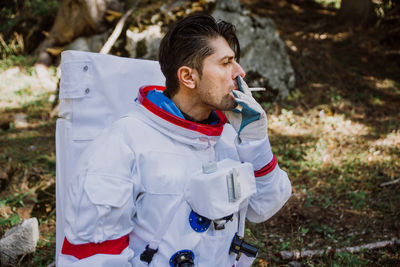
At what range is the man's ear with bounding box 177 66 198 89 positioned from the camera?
1.99 m

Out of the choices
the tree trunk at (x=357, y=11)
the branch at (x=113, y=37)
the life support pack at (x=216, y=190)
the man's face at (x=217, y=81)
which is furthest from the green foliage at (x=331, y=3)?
the life support pack at (x=216, y=190)

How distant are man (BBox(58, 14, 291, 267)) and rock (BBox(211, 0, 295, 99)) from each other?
17.0ft

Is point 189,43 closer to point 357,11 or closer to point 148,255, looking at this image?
point 148,255

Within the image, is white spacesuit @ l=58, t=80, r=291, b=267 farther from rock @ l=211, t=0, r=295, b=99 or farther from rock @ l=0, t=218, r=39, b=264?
rock @ l=211, t=0, r=295, b=99

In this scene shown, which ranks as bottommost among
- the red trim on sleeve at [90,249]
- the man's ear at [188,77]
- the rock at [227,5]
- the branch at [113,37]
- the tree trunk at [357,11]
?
the branch at [113,37]

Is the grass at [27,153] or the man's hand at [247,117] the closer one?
the man's hand at [247,117]

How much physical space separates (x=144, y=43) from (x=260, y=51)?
241cm

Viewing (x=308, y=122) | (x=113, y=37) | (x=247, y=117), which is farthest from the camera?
(x=113, y=37)

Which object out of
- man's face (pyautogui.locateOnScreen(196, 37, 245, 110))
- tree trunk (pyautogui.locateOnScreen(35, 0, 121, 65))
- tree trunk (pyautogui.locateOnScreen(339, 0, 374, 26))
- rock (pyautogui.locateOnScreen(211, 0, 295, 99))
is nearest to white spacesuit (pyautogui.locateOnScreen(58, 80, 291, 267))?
man's face (pyautogui.locateOnScreen(196, 37, 245, 110))

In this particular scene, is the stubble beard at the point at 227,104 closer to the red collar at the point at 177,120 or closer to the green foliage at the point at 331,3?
the red collar at the point at 177,120

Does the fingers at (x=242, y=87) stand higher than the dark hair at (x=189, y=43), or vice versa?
the dark hair at (x=189, y=43)

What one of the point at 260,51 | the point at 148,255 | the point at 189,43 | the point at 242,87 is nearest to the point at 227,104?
the point at 242,87

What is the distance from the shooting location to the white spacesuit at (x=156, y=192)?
164cm

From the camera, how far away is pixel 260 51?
7.53 meters
